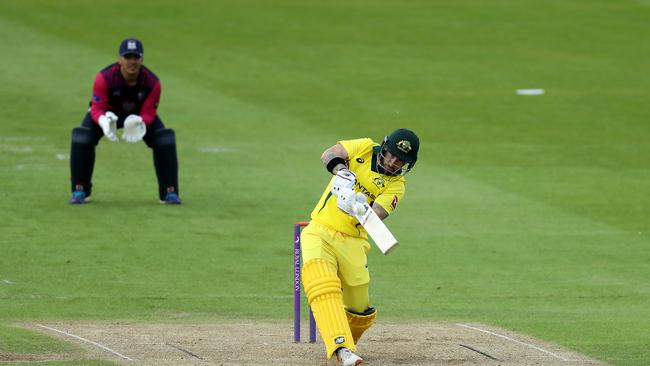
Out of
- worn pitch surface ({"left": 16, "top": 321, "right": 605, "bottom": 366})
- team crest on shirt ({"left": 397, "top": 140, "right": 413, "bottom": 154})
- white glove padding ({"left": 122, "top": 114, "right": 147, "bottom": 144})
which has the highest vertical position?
white glove padding ({"left": 122, "top": 114, "right": 147, "bottom": 144})

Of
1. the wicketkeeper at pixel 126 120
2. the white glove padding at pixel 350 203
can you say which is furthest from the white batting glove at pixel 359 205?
the wicketkeeper at pixel 126 120

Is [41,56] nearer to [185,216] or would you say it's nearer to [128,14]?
[128,14]

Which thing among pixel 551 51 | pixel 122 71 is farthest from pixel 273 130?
pixel 551 51

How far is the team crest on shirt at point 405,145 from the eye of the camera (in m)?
9.58

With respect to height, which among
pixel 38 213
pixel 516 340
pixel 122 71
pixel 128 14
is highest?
pixel 128 14

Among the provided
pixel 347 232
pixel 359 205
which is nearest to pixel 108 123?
pixel 347 232

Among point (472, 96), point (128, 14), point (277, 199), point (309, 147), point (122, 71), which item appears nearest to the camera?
point (122, 71)

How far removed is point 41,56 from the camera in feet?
86.1

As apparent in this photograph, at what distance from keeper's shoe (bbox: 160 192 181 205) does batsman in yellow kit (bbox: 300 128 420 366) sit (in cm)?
665

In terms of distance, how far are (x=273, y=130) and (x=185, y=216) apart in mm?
5786

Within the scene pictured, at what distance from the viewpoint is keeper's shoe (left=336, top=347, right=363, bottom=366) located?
9.09 meters

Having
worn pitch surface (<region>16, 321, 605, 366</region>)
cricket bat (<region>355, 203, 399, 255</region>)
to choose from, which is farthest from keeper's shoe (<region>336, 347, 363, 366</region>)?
cricket bat (<region>355, 203, 399, 255</region>)

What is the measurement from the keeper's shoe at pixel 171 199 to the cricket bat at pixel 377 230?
729 centimetres

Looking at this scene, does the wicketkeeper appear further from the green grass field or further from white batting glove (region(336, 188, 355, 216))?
white batting glove (region(336, 188, 355, 216))
